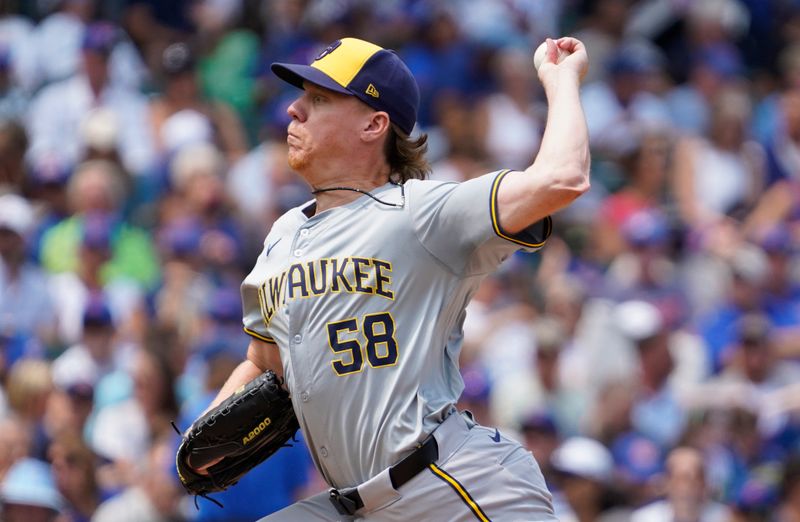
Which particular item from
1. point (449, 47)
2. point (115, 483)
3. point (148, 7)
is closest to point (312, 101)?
point (115, 483)

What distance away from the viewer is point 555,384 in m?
8.45

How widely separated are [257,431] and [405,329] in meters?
0.60

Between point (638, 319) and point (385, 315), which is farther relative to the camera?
point (638, 319)

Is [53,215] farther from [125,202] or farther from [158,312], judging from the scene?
[158,312]

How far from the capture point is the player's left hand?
4102mm

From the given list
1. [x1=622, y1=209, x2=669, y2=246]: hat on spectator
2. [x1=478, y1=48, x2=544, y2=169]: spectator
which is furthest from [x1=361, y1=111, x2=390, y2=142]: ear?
[x1=478, y1=48, x2=544, y2=169]: spectator

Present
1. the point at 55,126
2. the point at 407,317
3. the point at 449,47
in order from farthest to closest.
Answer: the point at 449,47, the point at 55,126, the point at 407,317

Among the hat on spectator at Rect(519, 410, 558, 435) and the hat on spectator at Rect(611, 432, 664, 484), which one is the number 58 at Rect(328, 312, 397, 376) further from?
the hat on spectator at Rect(611, 432, 664, 484)

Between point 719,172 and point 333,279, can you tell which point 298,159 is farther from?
point 719,172

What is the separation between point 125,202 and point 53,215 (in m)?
0.47

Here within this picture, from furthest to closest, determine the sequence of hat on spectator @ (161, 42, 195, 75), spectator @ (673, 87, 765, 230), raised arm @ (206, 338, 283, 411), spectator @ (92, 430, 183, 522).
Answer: hat on spectator @ (161, 42, 195, 75) → spectator @ (673, 87, 765, 230) → spectator @ (92, 430, 183, 522) → raised arm @ (206, 338, 283, 411)

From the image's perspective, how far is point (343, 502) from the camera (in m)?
4.19

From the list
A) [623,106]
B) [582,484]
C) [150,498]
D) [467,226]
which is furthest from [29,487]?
[623,106]

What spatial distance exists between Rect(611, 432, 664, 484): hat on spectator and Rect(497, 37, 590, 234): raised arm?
405cm
